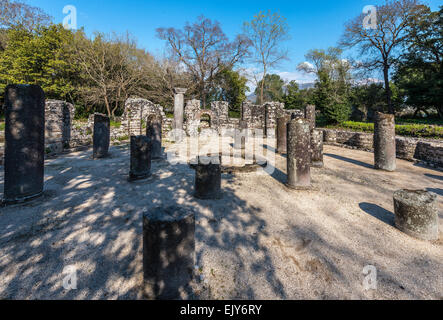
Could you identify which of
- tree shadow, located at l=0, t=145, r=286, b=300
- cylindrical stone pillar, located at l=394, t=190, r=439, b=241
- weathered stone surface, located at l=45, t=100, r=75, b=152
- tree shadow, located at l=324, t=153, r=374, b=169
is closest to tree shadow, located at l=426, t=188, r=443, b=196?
tree shadow, located at l=324, t=153, r=374, b=169

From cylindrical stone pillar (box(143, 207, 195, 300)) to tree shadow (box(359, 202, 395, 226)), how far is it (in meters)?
3.75

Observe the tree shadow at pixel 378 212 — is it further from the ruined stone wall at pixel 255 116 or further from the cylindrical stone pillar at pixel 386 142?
the ruined stone wall at pixel 255 116

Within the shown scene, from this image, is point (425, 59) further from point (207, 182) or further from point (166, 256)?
point (166, 256)

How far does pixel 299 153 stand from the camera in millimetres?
5352

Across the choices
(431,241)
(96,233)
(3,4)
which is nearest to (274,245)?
(431,241)

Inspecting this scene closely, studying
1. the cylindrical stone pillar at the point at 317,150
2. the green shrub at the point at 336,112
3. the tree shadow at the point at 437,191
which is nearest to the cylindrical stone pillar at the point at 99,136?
the cylindrical stone pillar at the point at 317,150

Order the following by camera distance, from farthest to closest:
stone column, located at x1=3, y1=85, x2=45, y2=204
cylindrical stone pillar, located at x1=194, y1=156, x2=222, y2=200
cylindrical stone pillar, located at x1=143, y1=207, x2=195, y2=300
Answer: cylindrical stone pillar, located at x1=194, y1=156, x2=222, y2=200, stone column, located at x1=3, y1=85, x2=45, y2=204, cylindrical stone pillar, located at x1=143, y1=207, x2=195, y2=300

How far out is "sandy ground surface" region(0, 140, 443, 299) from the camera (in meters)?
2.33

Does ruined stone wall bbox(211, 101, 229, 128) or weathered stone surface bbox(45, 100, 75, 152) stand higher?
ruined stone wall bbox(211, 101, 229, 128)

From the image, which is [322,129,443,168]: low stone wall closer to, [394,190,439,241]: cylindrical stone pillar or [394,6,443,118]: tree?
[394,190,439,241]: cylindrical stone pillar

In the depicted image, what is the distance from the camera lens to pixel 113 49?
22.3 meters

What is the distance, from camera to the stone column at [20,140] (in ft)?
13.8

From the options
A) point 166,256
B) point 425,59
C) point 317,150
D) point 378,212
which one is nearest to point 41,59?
point 317,150

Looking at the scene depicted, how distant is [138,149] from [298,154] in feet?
14.6
